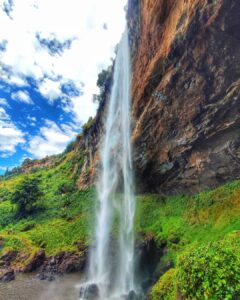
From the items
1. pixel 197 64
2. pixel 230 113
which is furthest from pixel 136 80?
pixel 230 113

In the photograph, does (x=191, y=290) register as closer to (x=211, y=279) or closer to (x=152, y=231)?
(x=211, y=279)

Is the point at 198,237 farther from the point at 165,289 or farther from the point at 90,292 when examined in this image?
the point at 90,292

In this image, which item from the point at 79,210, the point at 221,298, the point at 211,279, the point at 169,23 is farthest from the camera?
the point at 79,210

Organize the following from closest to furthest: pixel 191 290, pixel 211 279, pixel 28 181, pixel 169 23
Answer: pixel 211 279 → pixel 191 290 → pixel 169 23 → pixel 28 181

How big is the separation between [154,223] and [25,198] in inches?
786

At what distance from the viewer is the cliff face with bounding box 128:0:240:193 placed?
19188mm

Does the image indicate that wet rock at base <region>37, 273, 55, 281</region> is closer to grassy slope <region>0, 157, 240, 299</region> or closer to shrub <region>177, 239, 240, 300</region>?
grassy slope <region>0, 157, 240, 299</region>

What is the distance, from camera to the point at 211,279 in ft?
23.3

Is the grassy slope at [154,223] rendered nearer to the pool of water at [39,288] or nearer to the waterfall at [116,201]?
the waterfall at [116,201]

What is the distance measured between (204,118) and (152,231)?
10767mm

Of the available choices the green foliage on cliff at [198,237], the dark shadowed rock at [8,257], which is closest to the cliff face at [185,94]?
the green foliage on cliff at [198,237]

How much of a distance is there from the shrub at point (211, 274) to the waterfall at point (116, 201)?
1009cm

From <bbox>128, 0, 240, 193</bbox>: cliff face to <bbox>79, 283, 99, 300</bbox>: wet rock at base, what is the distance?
1250cm

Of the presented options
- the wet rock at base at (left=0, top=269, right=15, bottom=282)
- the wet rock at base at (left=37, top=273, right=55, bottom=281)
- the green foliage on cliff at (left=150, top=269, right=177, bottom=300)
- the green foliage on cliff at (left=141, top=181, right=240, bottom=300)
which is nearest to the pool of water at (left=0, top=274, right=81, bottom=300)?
the wet rock at base at (left=37, top=273, right=55, bottom=281)
